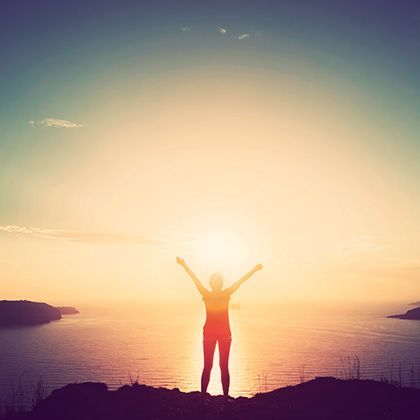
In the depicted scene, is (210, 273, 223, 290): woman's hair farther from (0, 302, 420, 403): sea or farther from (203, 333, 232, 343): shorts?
(0, 302, 420, 403): sea

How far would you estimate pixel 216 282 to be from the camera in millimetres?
9930

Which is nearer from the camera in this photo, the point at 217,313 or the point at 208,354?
the point at 208,354

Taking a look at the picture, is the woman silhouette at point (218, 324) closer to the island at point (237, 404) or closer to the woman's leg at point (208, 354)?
the woman's leg at point (208, 354)

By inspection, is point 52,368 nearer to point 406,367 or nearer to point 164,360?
point 164,360

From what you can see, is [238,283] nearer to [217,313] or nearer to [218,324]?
[217,313]

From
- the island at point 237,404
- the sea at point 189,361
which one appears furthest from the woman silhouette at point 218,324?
the sea at point 189,361

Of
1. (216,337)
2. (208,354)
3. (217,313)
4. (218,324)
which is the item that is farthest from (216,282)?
(208,354)

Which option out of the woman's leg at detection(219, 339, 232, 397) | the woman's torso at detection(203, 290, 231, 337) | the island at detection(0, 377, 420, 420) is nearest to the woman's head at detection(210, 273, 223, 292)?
the woman's torso at detection(203, 290, 231, 337)

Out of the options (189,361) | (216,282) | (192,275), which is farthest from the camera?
(189,361)

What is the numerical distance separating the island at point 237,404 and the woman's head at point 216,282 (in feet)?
8.74

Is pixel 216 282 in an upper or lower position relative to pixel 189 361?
upper

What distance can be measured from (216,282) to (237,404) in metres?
2.95

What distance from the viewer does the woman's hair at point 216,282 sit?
391 inches

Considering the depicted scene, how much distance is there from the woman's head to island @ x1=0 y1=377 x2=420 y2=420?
2.67 metres
